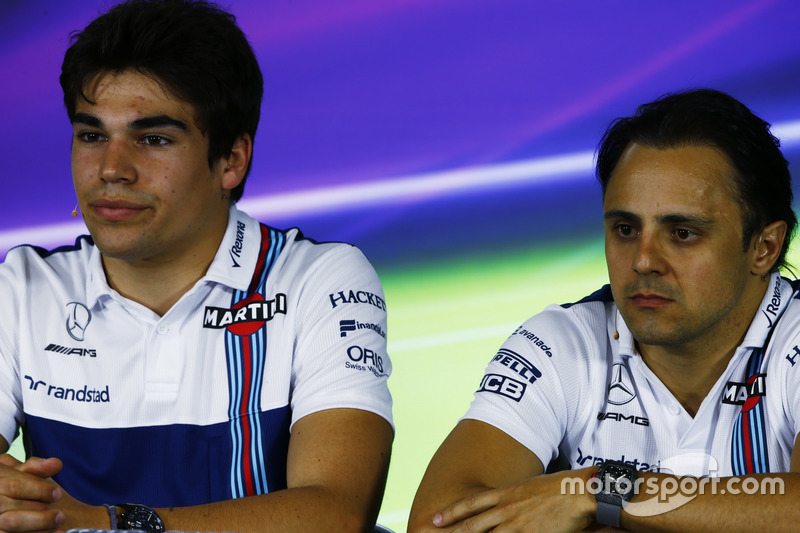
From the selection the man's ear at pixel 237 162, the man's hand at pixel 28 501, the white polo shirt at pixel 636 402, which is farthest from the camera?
the man's ear at pixel 237 162

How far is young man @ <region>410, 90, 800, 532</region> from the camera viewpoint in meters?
1.97

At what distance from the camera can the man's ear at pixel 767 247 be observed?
2.11 m

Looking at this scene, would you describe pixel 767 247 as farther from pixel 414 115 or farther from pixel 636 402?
pixel 414 115

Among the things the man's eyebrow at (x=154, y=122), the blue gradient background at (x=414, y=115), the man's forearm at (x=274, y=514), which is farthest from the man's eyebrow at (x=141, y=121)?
the blue gradient background at (x=414, y=115)

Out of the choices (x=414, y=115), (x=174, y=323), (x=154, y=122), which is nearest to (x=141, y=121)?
(x=154, y=122)

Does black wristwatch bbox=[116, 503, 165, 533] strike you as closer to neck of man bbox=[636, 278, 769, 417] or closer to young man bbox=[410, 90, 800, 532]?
young man bbox=[410, 90, 800, 532]

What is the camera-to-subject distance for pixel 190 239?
214 centimetres

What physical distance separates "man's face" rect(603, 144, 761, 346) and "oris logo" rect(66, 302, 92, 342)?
1036 millimetres

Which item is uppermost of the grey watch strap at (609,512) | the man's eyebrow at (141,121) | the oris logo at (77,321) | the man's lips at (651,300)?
the man's eyebrow at (141,121)

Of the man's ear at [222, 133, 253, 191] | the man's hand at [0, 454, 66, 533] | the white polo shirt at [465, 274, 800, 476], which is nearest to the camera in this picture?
the man's hand at [0, 454, 66, 533]

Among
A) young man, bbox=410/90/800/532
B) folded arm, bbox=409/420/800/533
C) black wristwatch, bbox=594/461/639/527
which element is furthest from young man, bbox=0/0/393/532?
black wristwatch, bbox=594/461/639/527

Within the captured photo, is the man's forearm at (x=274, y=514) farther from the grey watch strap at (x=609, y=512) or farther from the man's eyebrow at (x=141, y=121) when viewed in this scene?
the man's eyebrow at (x=141, y=121)

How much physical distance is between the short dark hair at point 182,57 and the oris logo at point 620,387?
92 cm

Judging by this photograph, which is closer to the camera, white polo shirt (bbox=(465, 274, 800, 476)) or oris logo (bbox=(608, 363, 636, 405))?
white polo shirt (bbox=(465, 274, 800, 476))
